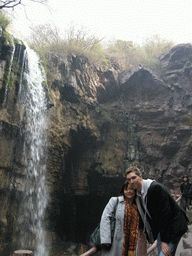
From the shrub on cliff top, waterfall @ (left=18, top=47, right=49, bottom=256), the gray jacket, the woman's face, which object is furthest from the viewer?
the shrub on cliff top

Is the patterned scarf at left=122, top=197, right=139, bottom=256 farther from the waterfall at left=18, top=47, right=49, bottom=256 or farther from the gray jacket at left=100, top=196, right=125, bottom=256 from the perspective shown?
the waterfall at left=18, top=47, right=49, bottom=256

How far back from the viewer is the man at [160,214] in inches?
77.4

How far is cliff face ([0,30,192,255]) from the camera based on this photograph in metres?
10.2

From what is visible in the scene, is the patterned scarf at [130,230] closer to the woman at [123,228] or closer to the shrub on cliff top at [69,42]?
the woman at [123,228]

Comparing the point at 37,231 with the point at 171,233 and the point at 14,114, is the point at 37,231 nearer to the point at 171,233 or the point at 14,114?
the point at 14,114

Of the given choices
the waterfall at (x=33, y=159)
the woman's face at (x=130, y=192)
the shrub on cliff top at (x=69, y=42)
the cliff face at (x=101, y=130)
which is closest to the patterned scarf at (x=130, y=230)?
the woman's face at (x=130, y=192)

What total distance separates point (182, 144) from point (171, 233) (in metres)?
11.0

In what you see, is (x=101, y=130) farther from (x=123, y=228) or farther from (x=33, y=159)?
(x=123, y=228)

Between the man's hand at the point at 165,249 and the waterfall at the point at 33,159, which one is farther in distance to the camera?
the waterfall at the point at 33,159

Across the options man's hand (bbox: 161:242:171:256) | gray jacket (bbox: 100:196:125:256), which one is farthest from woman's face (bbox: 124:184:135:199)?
man's hand (bbox: 161:242:171:256)

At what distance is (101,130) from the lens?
499 inches

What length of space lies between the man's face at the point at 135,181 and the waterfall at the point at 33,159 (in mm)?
7311

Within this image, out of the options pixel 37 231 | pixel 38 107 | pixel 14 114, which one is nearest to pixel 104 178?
pixel 37 231

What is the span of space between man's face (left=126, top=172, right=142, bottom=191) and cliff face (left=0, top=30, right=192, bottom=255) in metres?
7.05
